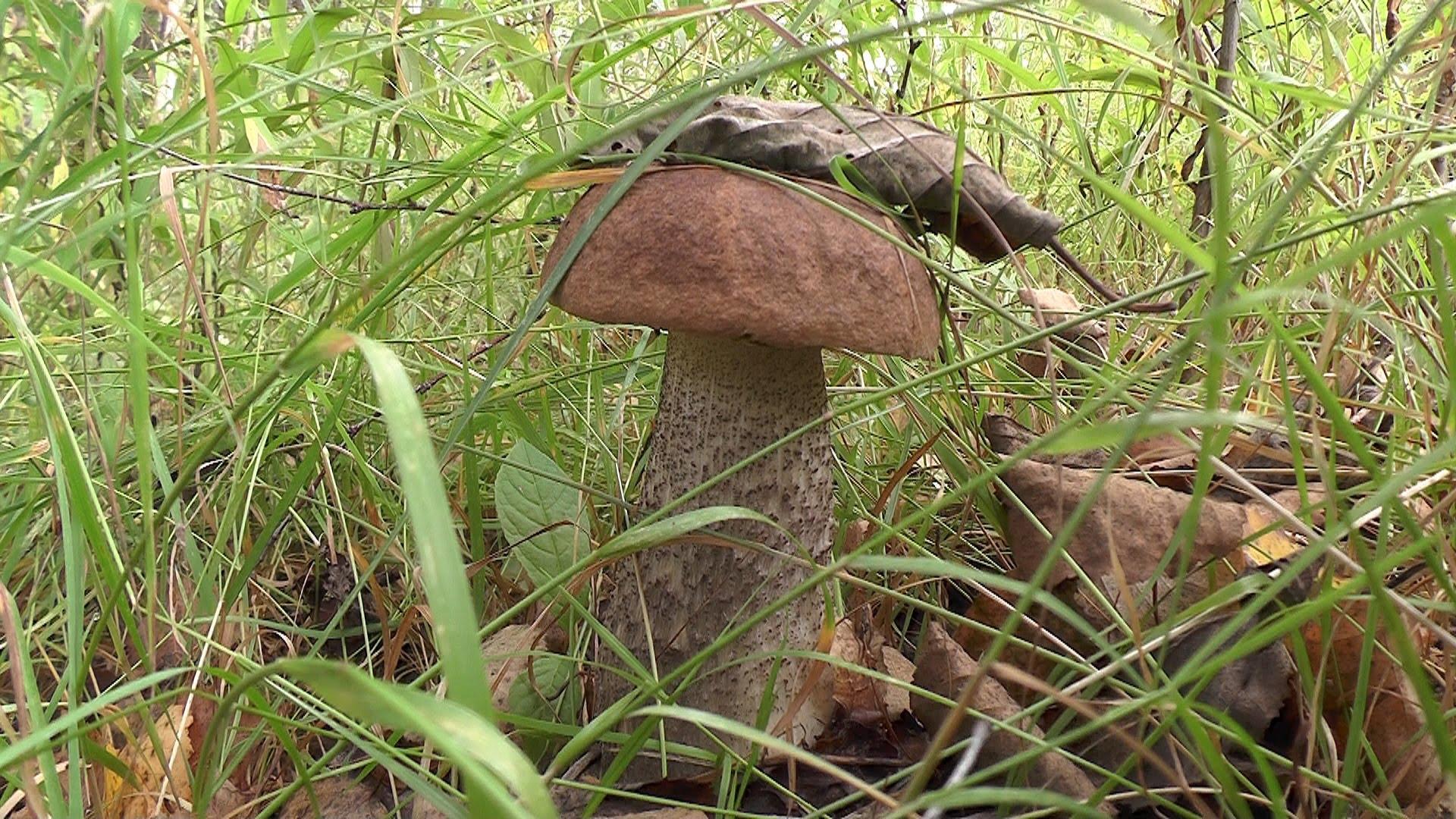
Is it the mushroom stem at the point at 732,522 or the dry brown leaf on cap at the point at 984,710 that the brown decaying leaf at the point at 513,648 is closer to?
the mushroom stem at the point at 732,522

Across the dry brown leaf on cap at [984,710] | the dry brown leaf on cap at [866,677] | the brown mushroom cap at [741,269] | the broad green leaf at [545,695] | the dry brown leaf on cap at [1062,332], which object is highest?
the brown mushroom cap at [741,269]

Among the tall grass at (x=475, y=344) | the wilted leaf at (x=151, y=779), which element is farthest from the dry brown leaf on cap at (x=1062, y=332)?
the wilted leaf at (x=151, y=779)

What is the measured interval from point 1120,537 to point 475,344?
111 cm

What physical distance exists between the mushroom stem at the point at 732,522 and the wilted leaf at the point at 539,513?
0.25 feet

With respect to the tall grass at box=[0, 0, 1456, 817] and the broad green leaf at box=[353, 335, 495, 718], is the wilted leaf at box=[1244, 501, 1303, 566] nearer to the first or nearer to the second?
the tall grass at box=[0, 0, 1456, 817]

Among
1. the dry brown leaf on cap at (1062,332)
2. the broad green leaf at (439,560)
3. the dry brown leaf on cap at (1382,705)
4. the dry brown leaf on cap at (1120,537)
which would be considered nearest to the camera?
the broad green leaf at (439,560)

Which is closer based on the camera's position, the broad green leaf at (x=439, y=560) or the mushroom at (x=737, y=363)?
the broad green leaf at (x=439, y=560)

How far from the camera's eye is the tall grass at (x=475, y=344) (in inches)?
25.7

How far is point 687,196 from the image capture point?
955mm

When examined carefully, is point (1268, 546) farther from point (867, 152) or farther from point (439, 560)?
point (439, 560)

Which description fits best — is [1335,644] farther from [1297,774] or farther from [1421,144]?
[1421,144]

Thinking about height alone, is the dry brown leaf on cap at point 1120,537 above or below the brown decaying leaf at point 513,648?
above

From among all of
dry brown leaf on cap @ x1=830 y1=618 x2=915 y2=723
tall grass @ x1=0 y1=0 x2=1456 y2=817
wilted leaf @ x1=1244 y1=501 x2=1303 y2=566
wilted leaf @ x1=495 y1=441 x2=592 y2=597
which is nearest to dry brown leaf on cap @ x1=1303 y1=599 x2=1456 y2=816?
tall grass @ x1=0 y1=0 x2=1456 y2=817

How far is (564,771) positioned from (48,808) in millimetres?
479
